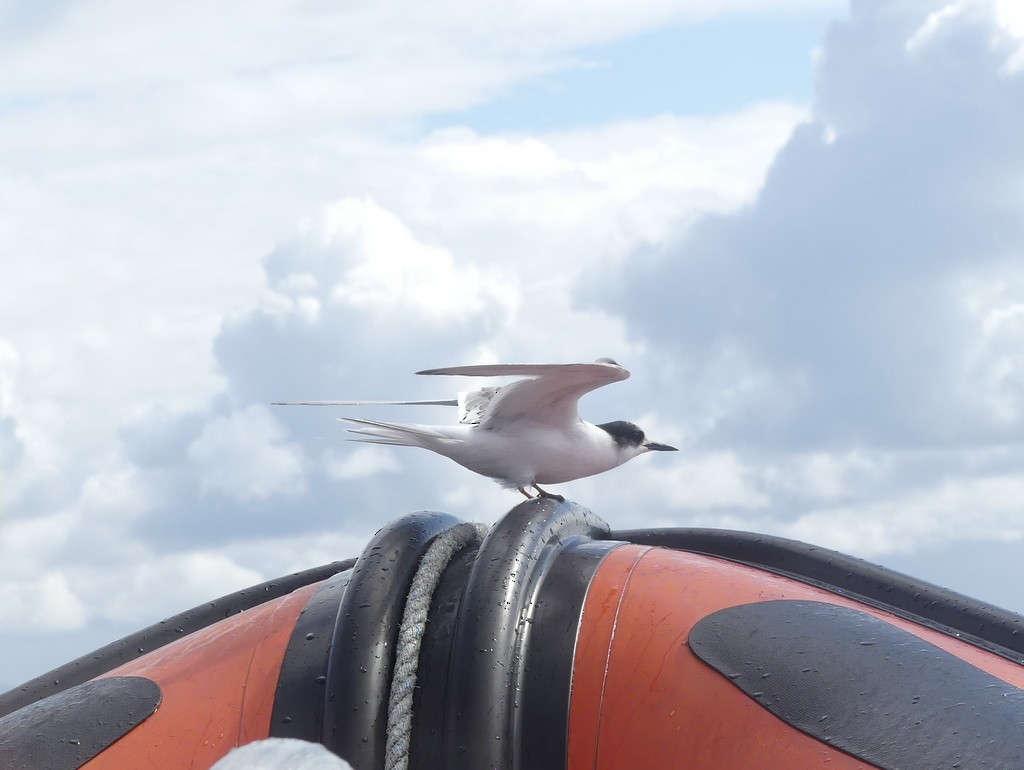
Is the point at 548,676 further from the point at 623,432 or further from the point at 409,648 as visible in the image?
the point at 623,432

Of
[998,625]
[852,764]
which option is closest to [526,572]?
[852,764]

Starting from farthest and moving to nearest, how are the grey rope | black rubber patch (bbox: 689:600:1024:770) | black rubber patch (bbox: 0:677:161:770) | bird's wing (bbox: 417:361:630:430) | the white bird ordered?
1. the white bird
2. bird's wing (bbox: 417:361:630:430)
3. black rubber patch (bbox: 0:677:161:770)
4. the grey rope
5. black rubber patch (bbox: 689:600:1024:770)

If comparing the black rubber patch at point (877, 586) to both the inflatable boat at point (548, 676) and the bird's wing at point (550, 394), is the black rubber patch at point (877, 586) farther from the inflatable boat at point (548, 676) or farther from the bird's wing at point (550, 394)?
the bird's wing at point (550, 394)

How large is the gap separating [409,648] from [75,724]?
36.3 inches

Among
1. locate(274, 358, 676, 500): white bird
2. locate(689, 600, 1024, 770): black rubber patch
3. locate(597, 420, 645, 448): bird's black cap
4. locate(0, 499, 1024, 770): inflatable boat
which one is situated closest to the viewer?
locate(689, 600, 1024, 770): black rubber patch

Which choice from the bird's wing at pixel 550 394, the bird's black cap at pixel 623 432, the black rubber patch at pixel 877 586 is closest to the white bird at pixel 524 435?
the bird's wing at pixel 550 394

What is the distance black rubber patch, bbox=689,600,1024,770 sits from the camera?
8.84ft

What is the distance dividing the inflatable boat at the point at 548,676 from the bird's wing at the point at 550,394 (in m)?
0.96

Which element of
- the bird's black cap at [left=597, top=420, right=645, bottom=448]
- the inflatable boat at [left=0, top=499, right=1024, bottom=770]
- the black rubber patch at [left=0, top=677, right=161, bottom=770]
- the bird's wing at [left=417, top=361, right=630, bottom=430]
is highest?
the bird's wing at [left=417, top=361, right=630, bottom=430]

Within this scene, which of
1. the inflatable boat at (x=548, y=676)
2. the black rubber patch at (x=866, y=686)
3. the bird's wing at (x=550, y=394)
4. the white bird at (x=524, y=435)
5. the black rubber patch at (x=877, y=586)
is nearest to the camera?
the black rubber patch at (x=866, y=686)

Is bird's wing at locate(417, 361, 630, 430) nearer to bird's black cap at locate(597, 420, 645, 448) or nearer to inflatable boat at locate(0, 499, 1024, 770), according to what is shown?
bird's black cap at locate(597, 420, 645, 448)

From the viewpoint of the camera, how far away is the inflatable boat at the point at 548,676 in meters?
2.80

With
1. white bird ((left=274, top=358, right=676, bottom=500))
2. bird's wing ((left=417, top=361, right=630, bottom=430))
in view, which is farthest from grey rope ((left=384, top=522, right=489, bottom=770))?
white bird ((left=274, top=358, right=676, bottom=500))

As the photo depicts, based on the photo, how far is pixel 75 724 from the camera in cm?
319
